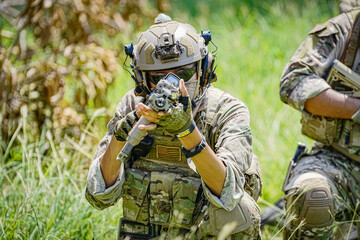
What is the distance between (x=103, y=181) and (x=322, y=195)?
4.94 ft

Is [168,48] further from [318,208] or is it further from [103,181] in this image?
[318,208]

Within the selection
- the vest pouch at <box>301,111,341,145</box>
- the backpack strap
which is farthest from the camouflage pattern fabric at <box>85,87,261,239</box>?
the backpack strap

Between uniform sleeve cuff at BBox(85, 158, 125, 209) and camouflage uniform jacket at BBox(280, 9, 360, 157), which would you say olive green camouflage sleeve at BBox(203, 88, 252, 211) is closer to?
uniform sleeve cuff at BBox(85, 158, 125, 209)

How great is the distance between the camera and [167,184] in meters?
3.44

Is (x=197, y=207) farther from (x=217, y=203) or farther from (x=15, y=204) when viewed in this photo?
(x=15, y=204)

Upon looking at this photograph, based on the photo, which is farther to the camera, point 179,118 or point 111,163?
point 111,163

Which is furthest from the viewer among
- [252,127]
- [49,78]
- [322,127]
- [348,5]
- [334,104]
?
[252,127]

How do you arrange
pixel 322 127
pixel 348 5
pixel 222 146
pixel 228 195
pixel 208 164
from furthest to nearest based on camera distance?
1. pixel 348 5
2. pixel 322 127
3. pixel 222 146
4. pixel 228 195
5. pixel 208 164

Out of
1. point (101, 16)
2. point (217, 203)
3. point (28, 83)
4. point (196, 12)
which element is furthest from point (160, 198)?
point (196, 12)

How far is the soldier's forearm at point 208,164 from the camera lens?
296 centimetres

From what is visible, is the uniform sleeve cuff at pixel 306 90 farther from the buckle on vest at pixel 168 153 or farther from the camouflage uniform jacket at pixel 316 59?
the buckle on vest at pixel 168 153

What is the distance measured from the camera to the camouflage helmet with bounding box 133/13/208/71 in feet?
10.3

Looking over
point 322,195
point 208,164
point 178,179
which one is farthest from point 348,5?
point 208,164

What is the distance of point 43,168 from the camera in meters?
5.13
